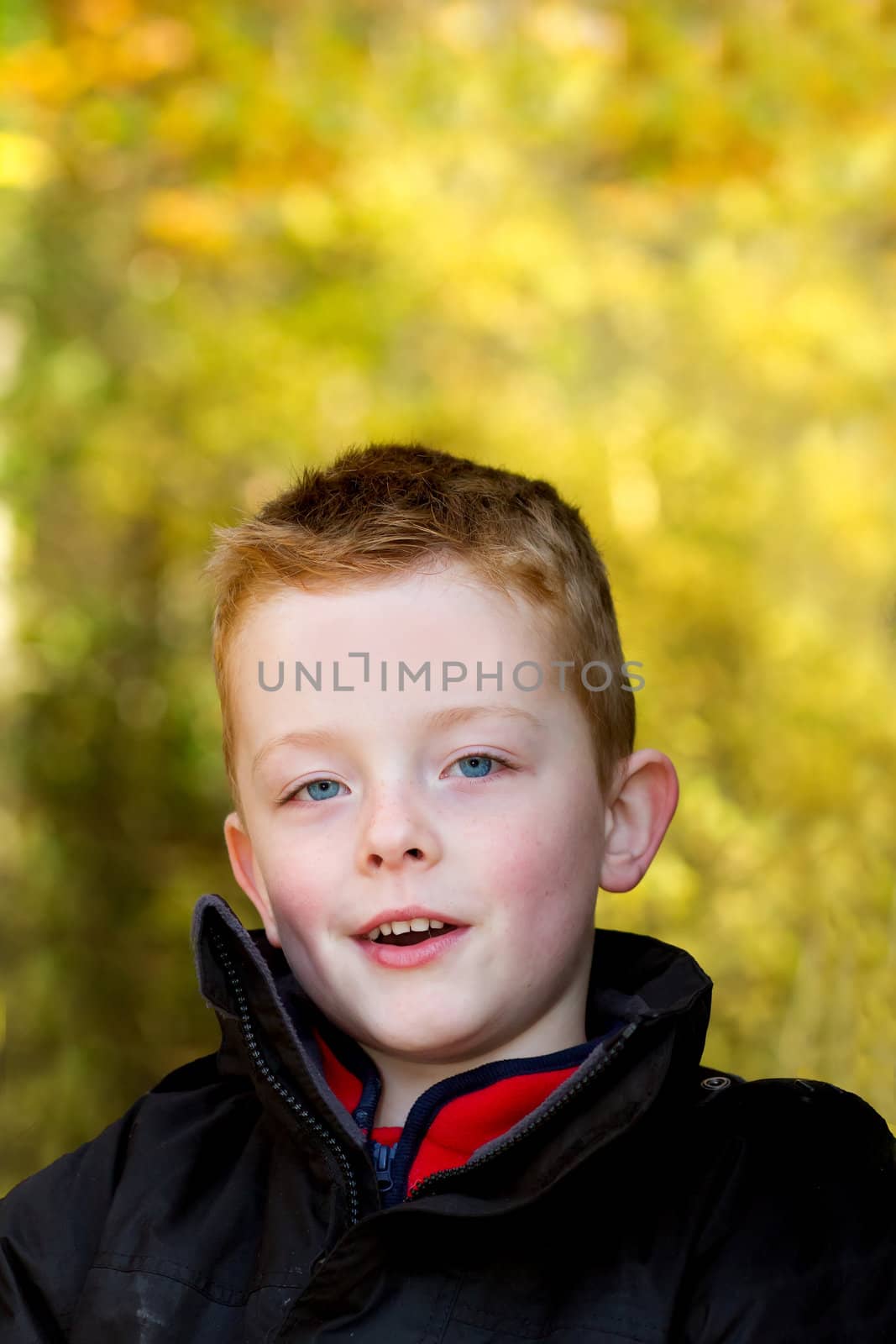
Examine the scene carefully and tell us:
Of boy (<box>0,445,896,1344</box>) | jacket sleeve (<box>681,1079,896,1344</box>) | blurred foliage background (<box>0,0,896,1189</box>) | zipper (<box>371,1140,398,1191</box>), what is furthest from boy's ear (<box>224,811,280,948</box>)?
blurred foliage background (<box>0,0,896,1189</box>)

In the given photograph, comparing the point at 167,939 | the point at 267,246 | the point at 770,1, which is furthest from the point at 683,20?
the point at 167,939

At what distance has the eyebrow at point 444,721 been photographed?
1137mm

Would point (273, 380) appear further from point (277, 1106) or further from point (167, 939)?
point (277, 1106)

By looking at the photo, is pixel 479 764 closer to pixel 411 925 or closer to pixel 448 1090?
pixel 411 925

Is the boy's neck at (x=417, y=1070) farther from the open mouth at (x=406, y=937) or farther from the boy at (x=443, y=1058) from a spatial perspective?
the open mouth at (x=406, y=937)

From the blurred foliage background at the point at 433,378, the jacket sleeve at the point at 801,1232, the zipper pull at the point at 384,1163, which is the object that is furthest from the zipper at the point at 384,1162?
the blurred foliage background at the point at 433,378

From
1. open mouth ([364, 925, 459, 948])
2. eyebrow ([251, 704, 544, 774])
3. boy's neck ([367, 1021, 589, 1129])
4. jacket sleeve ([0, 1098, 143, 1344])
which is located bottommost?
jacket sleeve ([0, 1098, 143, 1344])

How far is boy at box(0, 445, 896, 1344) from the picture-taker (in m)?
1.02

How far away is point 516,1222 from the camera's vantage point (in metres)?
1.05

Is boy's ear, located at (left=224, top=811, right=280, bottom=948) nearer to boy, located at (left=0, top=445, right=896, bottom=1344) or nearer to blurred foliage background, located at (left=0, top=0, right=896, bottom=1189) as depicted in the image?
boy, located at (left=0, top=445, right=896, bottom=1344)

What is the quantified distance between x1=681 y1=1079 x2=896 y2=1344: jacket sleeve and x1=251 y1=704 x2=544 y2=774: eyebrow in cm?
33

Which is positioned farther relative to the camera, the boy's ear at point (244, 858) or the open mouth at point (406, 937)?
the boy's ear at point (244, 858)

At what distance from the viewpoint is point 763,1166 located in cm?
107

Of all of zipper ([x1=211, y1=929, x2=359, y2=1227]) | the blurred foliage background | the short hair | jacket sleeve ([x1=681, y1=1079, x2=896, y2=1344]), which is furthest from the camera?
the blurred foliage background
